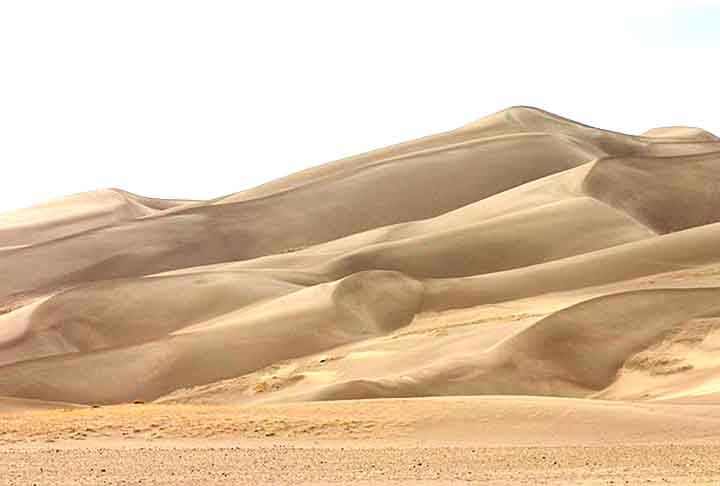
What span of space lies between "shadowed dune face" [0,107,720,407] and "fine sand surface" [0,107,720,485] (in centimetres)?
13

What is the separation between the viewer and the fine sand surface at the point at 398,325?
2236 centimetres

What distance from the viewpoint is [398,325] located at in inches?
2039

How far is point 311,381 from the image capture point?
4109 centimetres

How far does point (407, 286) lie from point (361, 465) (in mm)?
34722

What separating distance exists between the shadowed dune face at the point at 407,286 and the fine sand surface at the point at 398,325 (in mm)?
132

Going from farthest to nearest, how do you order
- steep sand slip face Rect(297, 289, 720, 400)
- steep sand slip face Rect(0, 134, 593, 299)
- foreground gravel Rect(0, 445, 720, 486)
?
steep sand slip face Rect(0, 134, 593, 299), steep sand slip face Rect(297, 289, 720, 400), foreground gravel Rect(0, 445, 720, 486)

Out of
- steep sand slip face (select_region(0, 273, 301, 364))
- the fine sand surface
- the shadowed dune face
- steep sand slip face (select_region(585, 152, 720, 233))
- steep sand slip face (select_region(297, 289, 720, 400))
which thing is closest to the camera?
the fine sand surface

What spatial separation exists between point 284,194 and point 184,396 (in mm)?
49787

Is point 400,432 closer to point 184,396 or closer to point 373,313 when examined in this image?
point 184,396

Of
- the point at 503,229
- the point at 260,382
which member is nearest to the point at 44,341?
the point at 260,382

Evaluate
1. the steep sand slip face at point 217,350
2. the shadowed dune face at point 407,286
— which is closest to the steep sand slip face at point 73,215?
the shadowed dune face at point 407,286

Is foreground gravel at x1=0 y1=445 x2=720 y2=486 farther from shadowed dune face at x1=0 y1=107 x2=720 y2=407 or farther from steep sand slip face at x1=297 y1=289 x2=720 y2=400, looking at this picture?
steep sand slip face at x1=297 y1=289 x2=720 y2=400

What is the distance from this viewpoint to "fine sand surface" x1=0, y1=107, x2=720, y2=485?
22359 mm

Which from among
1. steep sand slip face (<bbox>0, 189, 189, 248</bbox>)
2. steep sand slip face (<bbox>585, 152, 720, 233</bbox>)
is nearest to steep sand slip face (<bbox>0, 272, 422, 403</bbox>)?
steep sand slip face (<bbox>585, 152, 720, 233</bbox>)
